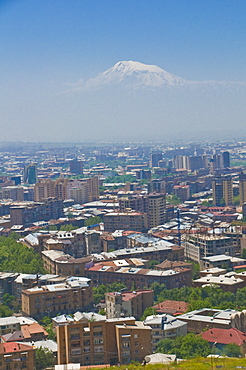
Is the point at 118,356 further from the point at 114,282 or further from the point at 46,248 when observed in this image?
the point at 46,248

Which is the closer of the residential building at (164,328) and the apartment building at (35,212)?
the residential building at (164,328)

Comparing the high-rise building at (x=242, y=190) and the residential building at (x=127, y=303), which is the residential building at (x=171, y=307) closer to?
the residential building at (x=127, y=303)

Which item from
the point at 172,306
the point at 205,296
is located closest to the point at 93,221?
the point at 205,296

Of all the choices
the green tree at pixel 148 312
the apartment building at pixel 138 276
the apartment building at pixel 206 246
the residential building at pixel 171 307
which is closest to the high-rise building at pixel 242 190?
the apartment building at pixel 206 246

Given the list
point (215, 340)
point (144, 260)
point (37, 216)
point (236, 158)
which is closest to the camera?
point (215, 340)

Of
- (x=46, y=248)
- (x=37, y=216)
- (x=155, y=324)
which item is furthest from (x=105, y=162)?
(x=155, y=324)

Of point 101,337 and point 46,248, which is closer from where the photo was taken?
point 101,337
